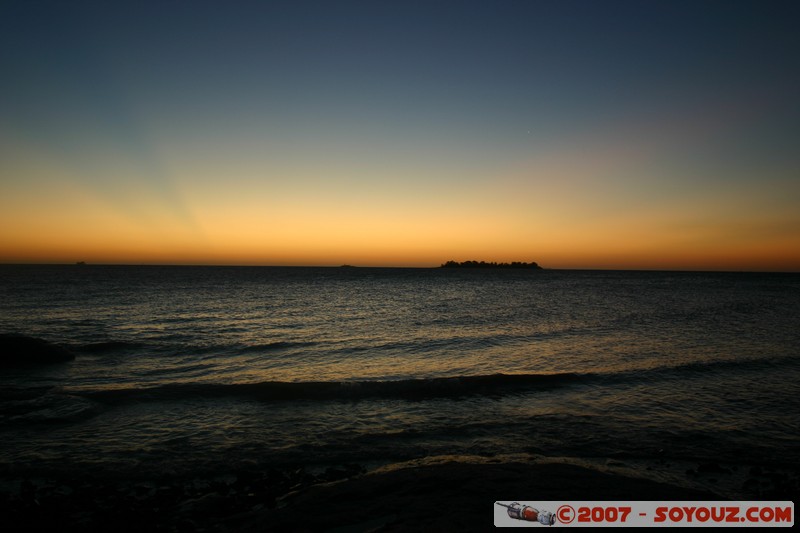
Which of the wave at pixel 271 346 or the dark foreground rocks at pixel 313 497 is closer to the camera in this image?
the dark foreground rocks at pixel 313 497

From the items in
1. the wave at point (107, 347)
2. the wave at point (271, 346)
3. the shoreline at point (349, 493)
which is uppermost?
the shoreline at point (349, 493)

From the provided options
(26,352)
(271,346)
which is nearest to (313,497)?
(271,346)

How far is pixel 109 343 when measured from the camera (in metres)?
26.2

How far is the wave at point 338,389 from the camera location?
16266 mm

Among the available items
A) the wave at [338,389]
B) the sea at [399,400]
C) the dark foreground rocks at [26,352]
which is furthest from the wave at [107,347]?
the wave at [338,389]

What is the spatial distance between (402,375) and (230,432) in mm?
8712

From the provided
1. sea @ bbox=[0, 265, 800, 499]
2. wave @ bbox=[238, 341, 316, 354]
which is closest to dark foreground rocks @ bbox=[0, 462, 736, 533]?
sea @ bbox=[0, 265, 800, 499]

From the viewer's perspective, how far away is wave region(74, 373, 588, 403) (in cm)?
1627

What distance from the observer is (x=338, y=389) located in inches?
666

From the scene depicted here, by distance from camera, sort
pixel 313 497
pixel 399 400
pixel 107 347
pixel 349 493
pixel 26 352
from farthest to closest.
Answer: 1. pixel 107 347
2. pixel 26 352
3. pixel 399 400
4. pixel 349 493
5. pixel 313 497

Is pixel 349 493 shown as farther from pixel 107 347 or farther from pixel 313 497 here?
pixel 107 347

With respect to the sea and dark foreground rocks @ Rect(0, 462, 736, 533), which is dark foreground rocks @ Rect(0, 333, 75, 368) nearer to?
the sea

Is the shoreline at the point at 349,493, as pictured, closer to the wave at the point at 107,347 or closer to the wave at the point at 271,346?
the wave at the point at 271,346

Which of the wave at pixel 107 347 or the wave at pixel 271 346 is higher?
the wave at pixel 107 347
